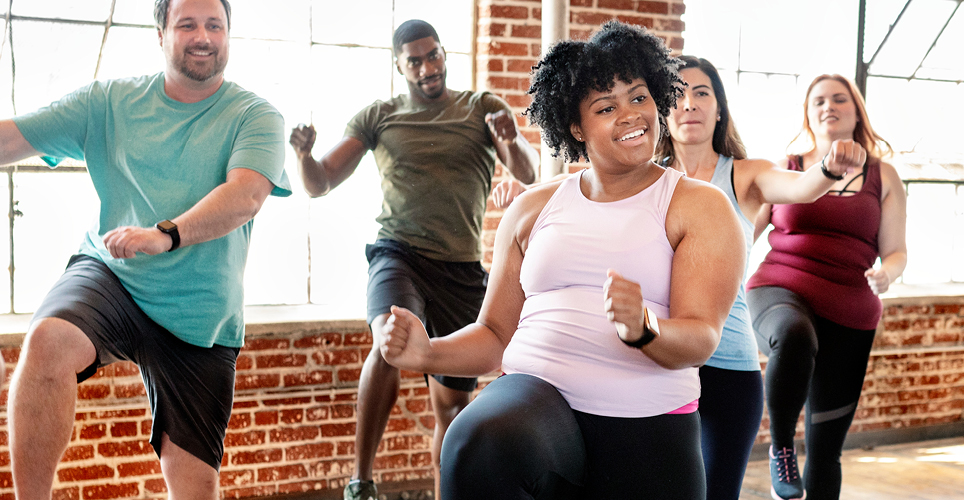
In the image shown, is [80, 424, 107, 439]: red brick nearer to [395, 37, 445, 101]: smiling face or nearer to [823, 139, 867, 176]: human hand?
[395, 37, 445, 101]: smiling face

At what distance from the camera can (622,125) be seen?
167cm

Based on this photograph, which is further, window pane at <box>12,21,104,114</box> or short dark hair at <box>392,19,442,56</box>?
window pane at <box>12,21,104,114</box>

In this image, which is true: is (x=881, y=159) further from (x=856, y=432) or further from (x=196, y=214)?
(x=196, y=214)

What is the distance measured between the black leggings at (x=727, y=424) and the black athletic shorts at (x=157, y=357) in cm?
131

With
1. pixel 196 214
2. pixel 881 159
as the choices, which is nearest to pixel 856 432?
pixel 881 159

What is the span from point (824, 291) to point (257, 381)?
7.45ft

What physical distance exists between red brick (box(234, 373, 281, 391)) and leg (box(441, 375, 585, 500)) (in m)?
2.21

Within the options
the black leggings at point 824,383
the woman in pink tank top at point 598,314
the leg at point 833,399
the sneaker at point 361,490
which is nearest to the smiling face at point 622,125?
the woman in pink tank top at point 598,314

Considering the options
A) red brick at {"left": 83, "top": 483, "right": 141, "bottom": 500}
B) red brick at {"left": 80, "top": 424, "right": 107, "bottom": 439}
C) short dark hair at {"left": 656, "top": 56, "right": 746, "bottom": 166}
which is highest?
short dark hair at {"left": 656, "top": 56, "right": 746, "bottom": 166}

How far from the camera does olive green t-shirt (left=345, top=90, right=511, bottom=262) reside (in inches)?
118

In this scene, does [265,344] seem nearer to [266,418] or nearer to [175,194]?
[266,418]

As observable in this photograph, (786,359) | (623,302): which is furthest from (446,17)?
(623,302)

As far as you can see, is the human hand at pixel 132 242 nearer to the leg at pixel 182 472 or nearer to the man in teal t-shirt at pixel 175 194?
the man in teal t-shirt at pixel 175 194

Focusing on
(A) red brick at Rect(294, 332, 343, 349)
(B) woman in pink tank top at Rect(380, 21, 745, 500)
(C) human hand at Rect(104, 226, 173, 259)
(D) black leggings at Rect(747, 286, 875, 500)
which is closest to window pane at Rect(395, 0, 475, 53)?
(A) red brick at Rect(294, 332, 343, 349)
